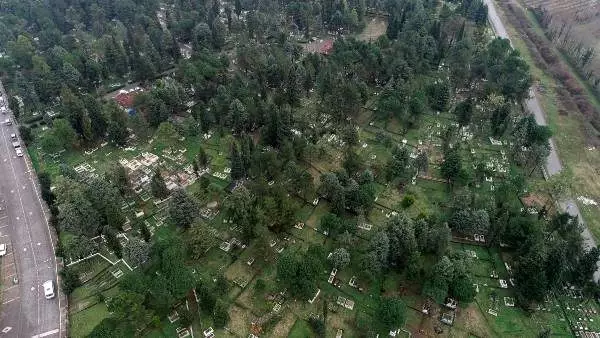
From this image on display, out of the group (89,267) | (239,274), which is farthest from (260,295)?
(89,267)

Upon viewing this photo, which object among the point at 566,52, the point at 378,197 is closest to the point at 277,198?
the point at 378,197

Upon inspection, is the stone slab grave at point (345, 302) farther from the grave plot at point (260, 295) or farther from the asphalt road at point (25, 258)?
the asphalt road at point (25, 258)

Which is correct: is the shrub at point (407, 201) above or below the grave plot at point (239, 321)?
above

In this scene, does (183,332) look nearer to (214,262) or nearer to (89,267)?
(214,262)

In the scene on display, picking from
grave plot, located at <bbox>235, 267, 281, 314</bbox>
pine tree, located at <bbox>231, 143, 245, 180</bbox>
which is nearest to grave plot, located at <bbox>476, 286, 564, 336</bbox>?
grave plot, located at <bbox>235, 267, 281, 314</bbox>

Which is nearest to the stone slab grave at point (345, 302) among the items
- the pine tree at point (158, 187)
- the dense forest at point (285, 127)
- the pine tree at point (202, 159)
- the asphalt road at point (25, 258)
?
the dense forest at point (285, 127)

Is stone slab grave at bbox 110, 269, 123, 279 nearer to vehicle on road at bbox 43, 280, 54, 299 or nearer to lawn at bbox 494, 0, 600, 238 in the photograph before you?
vehicle on road at bbox 43, 280, 54, 299

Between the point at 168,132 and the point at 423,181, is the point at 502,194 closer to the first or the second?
the point at 423,181
